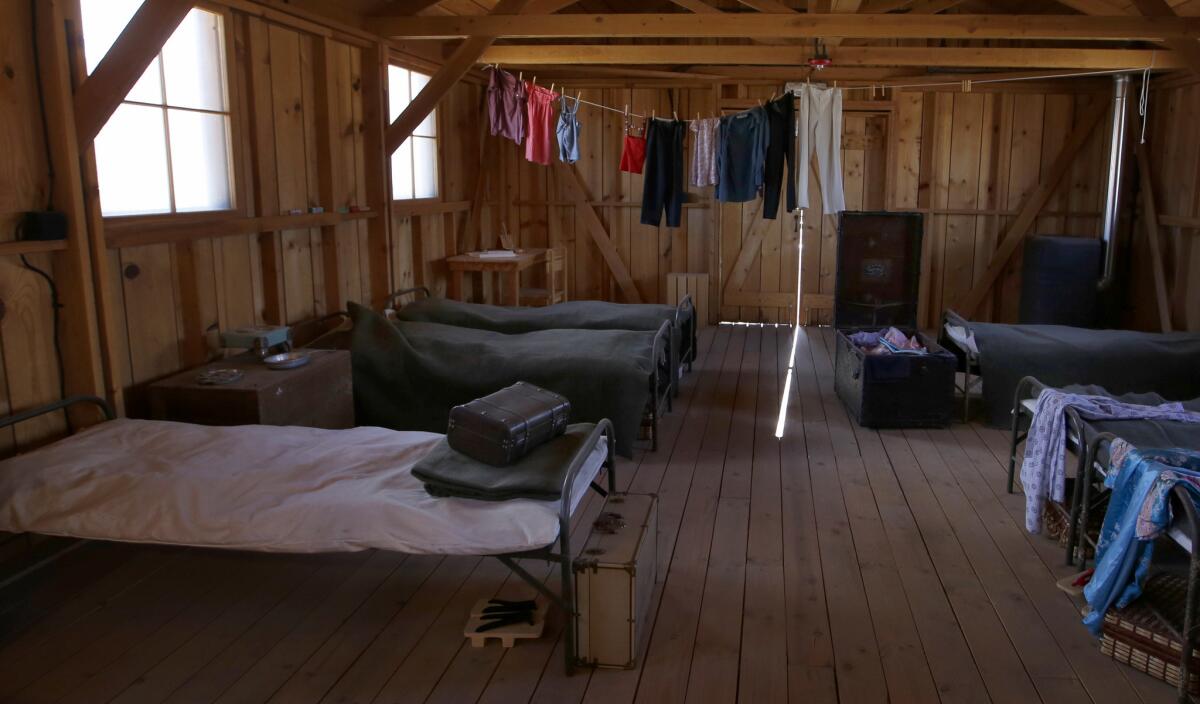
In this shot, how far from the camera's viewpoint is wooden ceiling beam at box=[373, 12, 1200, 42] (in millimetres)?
5961

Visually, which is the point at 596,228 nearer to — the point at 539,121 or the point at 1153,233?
the point at 539,121

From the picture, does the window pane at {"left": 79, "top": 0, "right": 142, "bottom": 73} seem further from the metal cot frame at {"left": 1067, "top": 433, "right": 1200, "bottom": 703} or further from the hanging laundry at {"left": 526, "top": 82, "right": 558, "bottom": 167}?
the metal cot frame at {"left": 1067, "top": 433, "right": 1200, "bottom": 703}

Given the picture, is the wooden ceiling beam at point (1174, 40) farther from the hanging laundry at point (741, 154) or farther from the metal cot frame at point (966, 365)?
the hanging laundry at point (741, 154)

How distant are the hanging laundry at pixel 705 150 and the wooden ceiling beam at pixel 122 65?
4.51m

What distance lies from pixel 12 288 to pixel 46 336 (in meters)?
0.27

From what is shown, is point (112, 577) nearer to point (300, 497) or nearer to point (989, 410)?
point (300, 497)

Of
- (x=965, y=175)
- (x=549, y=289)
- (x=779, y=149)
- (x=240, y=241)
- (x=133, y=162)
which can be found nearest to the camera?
(x=133, y=162)

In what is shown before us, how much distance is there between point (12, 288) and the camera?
361 cm

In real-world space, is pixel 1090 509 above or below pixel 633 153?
below

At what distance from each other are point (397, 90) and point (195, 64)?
2.59 m

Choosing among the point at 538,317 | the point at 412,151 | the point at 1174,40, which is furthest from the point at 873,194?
the point at 412,151

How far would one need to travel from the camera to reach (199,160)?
480 centimetres

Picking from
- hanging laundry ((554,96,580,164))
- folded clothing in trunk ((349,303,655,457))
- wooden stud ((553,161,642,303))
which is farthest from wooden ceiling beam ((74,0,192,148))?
wooden stud ((553,161,642,303))

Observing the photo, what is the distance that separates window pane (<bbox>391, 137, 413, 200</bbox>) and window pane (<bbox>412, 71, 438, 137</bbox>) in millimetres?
199
